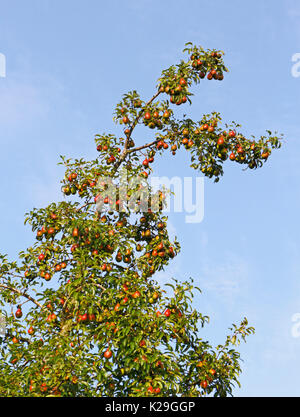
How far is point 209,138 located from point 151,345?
609 cm

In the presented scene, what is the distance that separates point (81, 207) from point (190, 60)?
457 centimetres

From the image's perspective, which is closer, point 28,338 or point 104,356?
point 104,356

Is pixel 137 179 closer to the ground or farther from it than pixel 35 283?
farther from it

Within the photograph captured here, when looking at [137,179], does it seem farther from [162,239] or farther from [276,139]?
[276,139]

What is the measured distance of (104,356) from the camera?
34.5 feet

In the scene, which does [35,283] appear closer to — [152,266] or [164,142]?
[152,266]

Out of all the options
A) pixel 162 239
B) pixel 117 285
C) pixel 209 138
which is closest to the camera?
pixel 117 285
